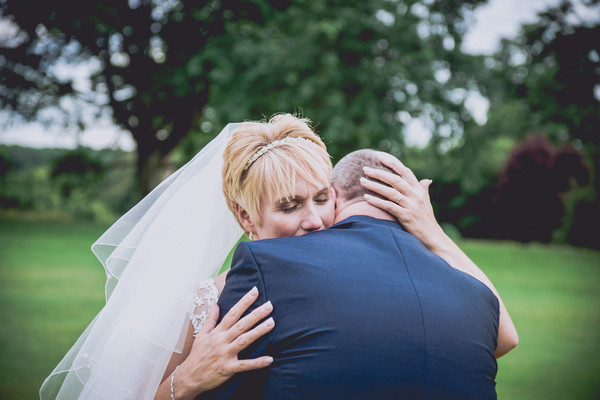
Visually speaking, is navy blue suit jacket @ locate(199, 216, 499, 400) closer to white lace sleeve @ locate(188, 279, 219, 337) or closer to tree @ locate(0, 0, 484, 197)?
white lace sleeve @ locate(188, 279, 219, 337)

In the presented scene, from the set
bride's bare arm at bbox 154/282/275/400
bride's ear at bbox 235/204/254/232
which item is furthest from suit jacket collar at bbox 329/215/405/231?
bride's ear at bbox 235/204/254/232

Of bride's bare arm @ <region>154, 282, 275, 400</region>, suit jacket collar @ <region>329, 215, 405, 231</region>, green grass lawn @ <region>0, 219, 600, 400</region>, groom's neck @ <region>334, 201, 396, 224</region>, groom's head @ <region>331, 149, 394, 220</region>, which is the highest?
groom's head @ <region>331, 149, 394, 220</region>

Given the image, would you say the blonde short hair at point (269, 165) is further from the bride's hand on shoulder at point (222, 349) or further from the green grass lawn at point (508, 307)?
the green grass lawn at point (508, 307)

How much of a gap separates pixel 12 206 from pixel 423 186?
104 ft

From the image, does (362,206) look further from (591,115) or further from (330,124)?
(591,115)

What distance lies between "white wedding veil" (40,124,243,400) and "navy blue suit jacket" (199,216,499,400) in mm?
697

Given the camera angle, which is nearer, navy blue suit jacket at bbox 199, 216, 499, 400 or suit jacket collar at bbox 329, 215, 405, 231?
navy blue suit jacket at bbox 199, 216, 499, 400

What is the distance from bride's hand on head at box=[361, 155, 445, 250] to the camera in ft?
8.11

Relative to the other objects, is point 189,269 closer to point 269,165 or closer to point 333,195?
point 269,165

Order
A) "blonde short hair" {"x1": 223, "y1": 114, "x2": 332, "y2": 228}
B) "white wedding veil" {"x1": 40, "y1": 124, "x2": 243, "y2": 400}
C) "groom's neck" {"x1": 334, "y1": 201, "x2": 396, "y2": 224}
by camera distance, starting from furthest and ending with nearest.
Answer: "white wedding veil" {"x1": 40, "y1": 124, "x2": 243, "y2": 400}, "blonde short hair" {"x1": 223, "y1": 114, "x2": 332, "y2": 228}, "groom's neck" {"x1": 334, "y1": 201, "x2": 396, "y2": 224}

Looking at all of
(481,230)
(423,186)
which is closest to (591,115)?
(481,230)

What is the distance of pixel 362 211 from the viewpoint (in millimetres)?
2436

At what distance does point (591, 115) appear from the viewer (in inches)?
730

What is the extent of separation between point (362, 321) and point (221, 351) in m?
0.68
